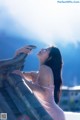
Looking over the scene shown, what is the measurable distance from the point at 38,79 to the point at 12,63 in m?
0.22

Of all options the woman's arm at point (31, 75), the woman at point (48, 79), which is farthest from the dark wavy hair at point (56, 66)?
the woman's arm at point (31, 75)

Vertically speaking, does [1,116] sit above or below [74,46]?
below

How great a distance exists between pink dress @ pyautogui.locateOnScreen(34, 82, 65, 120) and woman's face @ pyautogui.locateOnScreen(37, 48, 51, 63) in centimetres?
17

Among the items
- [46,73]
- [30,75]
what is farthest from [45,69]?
[30,75]

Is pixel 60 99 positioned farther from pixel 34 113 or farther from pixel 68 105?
pixel 34 113

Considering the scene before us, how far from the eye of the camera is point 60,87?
2.32 metres

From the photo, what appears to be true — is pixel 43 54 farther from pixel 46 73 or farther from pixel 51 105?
pixel 51 105

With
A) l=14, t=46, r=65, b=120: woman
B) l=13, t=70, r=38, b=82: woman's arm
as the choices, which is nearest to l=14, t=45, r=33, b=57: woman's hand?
l=14, t=46, r=65, b=120: woman

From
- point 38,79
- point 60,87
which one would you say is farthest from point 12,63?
point 60,87

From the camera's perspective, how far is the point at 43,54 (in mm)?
2309

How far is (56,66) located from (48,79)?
109 millimetres

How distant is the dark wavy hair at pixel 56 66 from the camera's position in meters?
2.26

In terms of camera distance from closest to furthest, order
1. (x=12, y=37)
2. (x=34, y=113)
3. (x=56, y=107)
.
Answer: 1. (x=34, y=113)
2. (x=56, y=107)
3. (x=12, y=37)

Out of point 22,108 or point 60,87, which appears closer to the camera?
point 22,108
